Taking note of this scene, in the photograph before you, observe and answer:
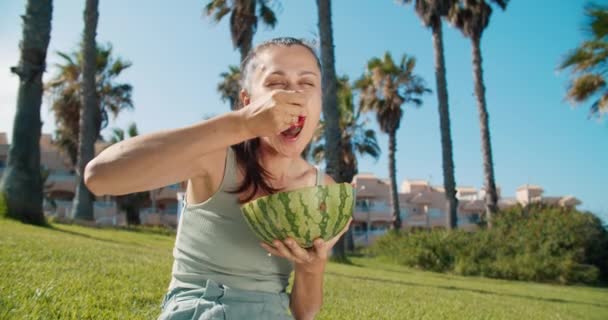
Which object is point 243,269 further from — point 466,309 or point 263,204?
point 466,309

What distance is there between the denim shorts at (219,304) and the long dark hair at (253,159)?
350 millimetres

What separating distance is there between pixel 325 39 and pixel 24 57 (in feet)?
26.3

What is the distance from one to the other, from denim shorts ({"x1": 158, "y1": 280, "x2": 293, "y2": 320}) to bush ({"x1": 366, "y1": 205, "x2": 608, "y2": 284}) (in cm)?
1631

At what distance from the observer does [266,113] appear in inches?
55.6

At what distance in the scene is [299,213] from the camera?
65.0 inches

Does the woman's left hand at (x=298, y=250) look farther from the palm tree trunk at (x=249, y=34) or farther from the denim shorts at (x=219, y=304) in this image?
the palm tree trunk at (x=249, y=34)

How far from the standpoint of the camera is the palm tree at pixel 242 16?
66.1 ft

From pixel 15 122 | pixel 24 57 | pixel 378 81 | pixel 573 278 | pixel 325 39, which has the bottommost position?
pixel 573 278

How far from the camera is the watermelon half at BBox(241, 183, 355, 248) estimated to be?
1650 mm

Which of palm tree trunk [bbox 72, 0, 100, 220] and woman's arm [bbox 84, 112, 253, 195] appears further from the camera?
palm tree trunk [bbox 72, 0, 100, 220]

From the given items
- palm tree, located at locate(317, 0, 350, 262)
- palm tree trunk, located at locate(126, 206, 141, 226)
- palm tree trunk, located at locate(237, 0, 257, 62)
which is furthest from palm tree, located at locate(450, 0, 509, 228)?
palm tree trunk, located at locate(126, 206, 141, 226)

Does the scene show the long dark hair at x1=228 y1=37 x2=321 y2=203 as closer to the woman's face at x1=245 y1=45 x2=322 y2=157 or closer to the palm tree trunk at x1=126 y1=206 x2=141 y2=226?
the woman's face at x1=245 y1=45 x2=322 y2=157

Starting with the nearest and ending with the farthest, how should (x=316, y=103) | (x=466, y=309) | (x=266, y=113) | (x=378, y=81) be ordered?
(x=266, y=113) < (x=316, y=103) < (x=466, y=309) < (x=378, y=81)

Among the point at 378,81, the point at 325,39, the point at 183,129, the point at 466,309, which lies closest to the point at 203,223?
the point at 183,129
